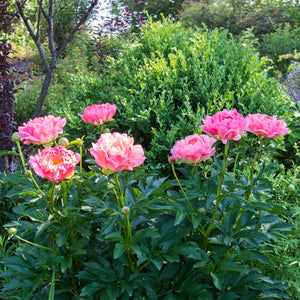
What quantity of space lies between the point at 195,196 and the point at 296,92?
335 cm

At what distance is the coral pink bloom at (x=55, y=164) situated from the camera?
118cm

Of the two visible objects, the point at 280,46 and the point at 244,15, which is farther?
the point at 244,15

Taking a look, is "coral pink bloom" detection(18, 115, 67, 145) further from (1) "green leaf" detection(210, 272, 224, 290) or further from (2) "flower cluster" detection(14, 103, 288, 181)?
(1) "green leaf" detection(210, 272, 224, 290)

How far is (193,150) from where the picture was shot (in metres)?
1.33

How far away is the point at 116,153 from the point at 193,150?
335 millimetres

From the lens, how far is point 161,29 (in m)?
3.40

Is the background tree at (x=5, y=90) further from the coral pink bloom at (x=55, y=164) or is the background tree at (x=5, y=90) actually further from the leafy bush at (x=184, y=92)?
the coral pink bloom at (x=55, y=164)

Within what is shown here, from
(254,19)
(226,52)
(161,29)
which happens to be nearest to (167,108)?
(226,52)

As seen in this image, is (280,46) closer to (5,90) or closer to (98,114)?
(5,90)

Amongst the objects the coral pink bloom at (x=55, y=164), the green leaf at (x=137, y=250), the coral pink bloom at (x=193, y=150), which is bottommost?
the green leaf at (x=137, y=250)

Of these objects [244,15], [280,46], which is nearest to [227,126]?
[280,46]

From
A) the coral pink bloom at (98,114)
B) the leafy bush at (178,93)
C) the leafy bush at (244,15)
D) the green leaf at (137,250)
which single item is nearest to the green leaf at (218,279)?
the green leaf at (137,250)

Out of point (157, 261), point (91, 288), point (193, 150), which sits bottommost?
point (91, 288)

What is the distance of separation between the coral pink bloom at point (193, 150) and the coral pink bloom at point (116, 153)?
192 millimetres
